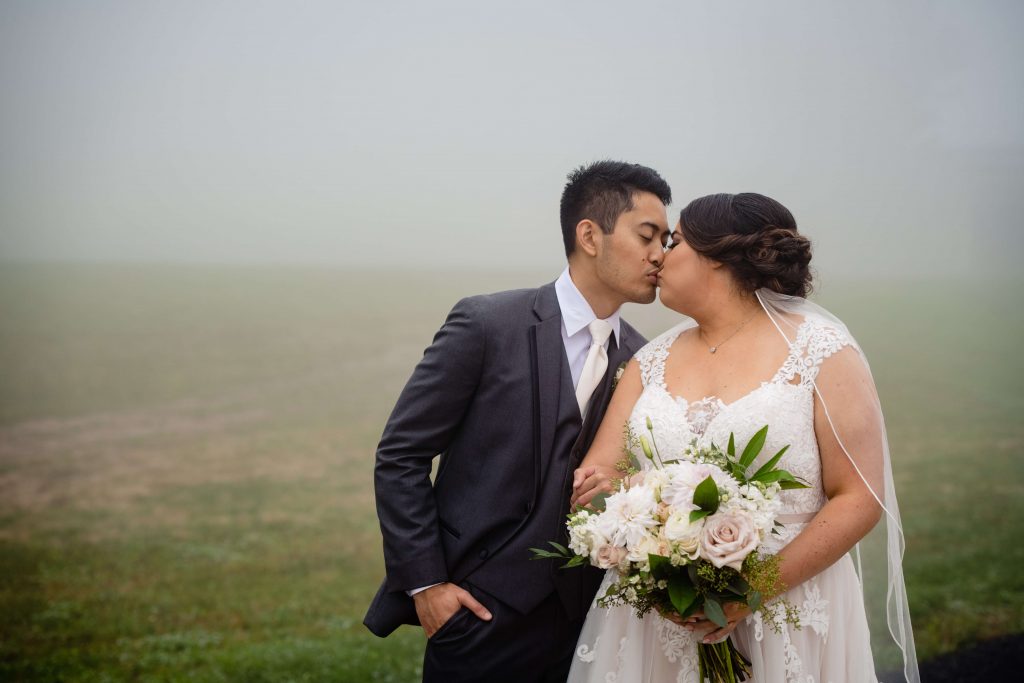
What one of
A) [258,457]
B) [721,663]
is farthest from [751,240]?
[258,457]

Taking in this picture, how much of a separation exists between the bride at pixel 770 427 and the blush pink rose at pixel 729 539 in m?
0.27

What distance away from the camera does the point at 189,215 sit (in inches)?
268

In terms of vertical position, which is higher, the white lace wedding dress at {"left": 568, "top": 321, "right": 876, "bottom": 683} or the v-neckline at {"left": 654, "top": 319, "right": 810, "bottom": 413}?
the v-neckline at {"left": 654, "top": 319, "right": 810, "bottom": 413}

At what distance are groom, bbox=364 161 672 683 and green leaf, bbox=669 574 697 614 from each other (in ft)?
2.04

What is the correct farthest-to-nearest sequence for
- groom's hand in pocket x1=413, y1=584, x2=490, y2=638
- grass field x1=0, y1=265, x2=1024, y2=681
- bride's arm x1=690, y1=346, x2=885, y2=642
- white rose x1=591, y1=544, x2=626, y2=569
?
grass field x1=0, y1=265, x2=1024, y2=681 → groom's hand in pocket x1=413, y1=584, x2=490, y2=638 → bride's arm x1=690, y1=346, x2=885, y2=642 → white rose x1=591, y1=544, x2=626, y2=569

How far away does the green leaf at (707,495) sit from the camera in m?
1.81

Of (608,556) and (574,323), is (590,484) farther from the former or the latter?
(574,323)

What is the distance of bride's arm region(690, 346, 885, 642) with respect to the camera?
2.09m

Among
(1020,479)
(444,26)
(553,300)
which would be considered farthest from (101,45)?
(1020,479)

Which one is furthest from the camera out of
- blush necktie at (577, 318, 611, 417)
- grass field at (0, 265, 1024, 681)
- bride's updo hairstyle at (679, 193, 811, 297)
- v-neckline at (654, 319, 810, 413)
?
grass field at (0, 265, 1024, 681)

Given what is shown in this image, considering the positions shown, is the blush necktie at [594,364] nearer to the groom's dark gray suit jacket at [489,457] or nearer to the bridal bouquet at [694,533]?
the groom's dark gray suit jacket at [489,457]

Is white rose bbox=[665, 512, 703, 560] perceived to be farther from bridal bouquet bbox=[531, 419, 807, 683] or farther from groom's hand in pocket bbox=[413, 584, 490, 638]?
groom's hand in pocket bbox=[413, 584, 490, 638]

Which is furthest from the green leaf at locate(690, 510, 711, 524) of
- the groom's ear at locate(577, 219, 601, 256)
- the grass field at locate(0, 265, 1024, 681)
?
the grass field at locate(0, 265, 1024, 681)

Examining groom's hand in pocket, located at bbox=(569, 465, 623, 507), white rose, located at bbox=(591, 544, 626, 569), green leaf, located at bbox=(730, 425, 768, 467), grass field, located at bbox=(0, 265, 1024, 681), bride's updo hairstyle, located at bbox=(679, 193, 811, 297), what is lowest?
grass field, located at bbox=(0, 265, 1024, 681)
